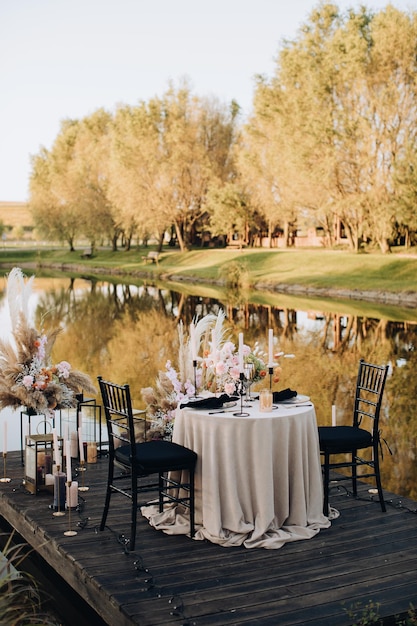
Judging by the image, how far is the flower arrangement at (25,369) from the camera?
9414 millimetres

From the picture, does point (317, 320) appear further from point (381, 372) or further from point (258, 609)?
point (258, 609)

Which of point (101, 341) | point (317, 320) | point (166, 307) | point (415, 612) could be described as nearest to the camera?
point (415, 612)

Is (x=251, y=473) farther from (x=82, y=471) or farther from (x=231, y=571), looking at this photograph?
(x=82, y=471)

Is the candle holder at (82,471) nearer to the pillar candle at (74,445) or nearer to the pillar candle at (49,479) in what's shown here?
the pillar candle at (74,445)

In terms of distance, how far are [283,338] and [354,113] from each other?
26272 mm

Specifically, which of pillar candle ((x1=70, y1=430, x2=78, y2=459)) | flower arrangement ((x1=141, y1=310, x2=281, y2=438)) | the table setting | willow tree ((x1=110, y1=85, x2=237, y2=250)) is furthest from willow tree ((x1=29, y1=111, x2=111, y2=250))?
the table setting

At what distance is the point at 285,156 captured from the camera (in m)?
50.4

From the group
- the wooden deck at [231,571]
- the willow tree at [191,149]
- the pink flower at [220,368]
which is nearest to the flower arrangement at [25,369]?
the wooden deck at [231,571]

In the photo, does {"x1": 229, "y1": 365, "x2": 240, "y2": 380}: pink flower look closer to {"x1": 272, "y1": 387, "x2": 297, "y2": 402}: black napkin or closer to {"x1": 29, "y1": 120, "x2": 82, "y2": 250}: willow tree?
{"x1": 272, "y1": 387, "x2": 297, "y2": 402}: black napkin

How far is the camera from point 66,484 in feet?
25.6

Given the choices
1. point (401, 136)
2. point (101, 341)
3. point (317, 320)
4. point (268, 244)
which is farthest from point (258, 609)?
point (268, 244)

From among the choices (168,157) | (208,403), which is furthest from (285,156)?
(208,403)

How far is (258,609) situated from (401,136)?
4387 cm

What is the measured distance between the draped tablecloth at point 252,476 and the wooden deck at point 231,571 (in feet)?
0.58
